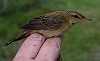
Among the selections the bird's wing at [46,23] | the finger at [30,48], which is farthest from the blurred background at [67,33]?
the finger at [30,48]

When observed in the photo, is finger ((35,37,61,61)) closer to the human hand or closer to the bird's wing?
the human hand

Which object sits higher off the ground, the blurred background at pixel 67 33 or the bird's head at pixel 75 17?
the bird's head at pixel 75 17

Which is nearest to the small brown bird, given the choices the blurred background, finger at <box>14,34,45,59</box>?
finger at <box>14,34,45,59</box>

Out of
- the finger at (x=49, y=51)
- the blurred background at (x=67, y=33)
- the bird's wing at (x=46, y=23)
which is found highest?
the finger at (x=49, y=51)

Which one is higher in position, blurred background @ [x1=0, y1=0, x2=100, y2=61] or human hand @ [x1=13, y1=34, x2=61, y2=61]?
human hand @ [x1=13, y1=34, x2=61, y2=61]

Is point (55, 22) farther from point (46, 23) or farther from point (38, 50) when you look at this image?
point (38, 50)

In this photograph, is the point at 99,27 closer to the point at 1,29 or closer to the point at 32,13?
the point at 32,13

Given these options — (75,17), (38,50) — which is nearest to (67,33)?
(75,17)

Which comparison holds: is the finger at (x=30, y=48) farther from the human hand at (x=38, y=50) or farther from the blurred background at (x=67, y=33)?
the blurred background at (x=67, y=33)
